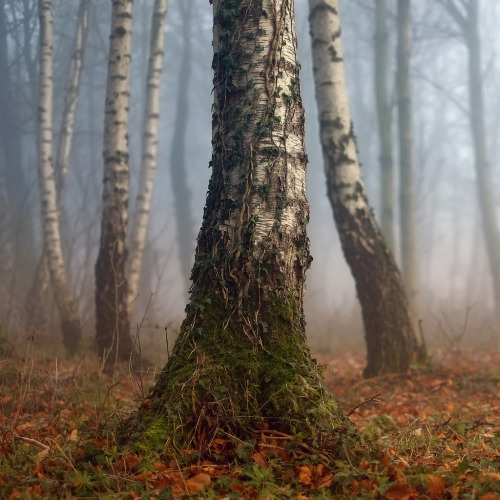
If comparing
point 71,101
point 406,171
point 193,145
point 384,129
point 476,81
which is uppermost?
point 193,145

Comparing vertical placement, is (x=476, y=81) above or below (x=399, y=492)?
above

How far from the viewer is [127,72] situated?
24.8 feet

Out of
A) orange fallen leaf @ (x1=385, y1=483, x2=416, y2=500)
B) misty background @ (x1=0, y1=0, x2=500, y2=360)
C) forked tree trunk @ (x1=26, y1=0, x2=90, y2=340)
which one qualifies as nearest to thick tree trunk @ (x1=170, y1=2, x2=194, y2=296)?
misty background @ (x1=0, y1=0, x2=500, y2=360)

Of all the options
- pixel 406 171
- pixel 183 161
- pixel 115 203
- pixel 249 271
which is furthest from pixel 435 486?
pixel 183 161

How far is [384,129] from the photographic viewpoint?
1163 cm

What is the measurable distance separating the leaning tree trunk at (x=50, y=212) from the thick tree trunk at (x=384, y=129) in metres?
5.96

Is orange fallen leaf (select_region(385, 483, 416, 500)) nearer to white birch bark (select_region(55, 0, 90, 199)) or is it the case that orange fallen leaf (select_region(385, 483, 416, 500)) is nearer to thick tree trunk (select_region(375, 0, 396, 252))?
thick tree trunk (select_region(375, 0, 396, 252))

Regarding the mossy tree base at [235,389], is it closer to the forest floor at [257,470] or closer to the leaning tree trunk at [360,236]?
the forest floor at [257,470]

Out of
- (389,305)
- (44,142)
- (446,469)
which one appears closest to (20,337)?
(44,142)

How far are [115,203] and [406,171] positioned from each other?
6.31 m

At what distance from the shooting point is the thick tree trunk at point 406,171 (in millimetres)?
10327

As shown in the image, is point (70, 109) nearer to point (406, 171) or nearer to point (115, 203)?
point (115, 203)

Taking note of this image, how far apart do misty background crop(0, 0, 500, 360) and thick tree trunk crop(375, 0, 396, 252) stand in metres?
1.06

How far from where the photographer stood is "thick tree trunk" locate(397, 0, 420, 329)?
10.3 meters
